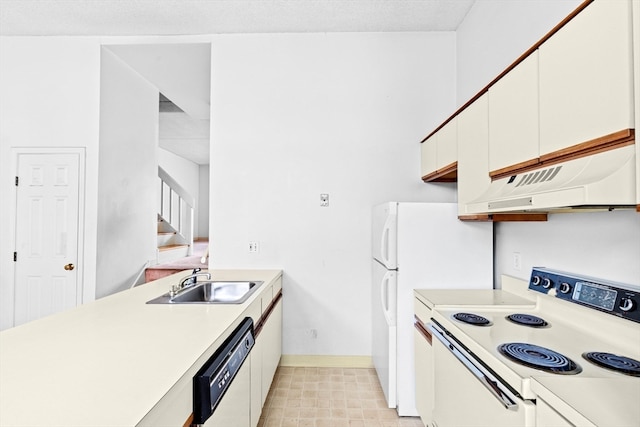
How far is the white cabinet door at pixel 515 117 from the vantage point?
4.67 feet

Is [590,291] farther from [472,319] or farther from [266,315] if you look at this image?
[266,315]

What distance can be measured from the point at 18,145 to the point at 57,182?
521mm

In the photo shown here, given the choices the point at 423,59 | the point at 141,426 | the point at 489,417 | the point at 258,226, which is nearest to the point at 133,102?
the point at 258,226

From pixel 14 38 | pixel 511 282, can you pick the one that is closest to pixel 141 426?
pixel 511 282

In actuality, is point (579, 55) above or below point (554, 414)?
above

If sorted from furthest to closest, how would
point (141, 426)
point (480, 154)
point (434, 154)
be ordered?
point (434, 154)
point (480, 154)
point (141, 426)

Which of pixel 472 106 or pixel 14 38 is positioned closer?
pixel 472 106

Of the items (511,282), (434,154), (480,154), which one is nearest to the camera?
(480,154)

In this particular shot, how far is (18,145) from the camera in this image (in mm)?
3246

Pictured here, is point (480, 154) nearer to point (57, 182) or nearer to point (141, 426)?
point (141, 426)

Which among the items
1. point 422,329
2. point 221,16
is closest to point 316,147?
point 221,16

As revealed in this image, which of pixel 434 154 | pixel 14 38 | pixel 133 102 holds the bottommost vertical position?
pixel 434 154

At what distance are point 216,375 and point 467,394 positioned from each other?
104 cm

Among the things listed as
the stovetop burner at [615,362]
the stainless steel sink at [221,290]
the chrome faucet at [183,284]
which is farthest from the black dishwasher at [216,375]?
the stovetop burner at [615,362]
